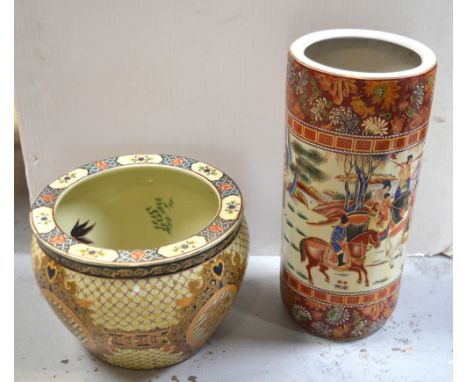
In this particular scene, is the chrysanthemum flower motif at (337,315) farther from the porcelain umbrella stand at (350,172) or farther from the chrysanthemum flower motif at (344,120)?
the chrysanthemum flower motif at (344,120)

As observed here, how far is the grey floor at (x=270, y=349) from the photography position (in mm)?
924

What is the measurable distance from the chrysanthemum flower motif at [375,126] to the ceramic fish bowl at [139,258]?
0.22 metres

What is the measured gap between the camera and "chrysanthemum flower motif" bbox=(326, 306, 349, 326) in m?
0.95

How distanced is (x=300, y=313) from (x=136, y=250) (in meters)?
0.32

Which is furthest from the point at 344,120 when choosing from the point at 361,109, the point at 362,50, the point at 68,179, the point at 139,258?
the point at 68,179

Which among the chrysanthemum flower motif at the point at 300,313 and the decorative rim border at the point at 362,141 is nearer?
the decorative rim border at the point at 362,141

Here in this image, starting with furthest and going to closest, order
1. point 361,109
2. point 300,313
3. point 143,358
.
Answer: point 300,313
point 143,358
point 361,109

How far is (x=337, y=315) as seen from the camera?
0.95m

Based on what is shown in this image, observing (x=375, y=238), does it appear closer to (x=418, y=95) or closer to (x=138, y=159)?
(x=418, y=95)

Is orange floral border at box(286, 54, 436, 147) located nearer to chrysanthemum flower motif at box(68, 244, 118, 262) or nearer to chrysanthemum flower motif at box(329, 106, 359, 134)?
chrysanthemum flower motif at box(329, 106, 359, 134)

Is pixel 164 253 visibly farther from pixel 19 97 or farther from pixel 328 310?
pixel 19 97

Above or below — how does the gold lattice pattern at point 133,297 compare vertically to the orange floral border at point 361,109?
below

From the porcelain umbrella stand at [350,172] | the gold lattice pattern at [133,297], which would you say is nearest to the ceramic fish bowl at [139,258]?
the gold lattice pattern at [133,297]

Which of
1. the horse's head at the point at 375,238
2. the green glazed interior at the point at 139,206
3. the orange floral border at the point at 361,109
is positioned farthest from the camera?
the green glazed interior at the point at 139,206
